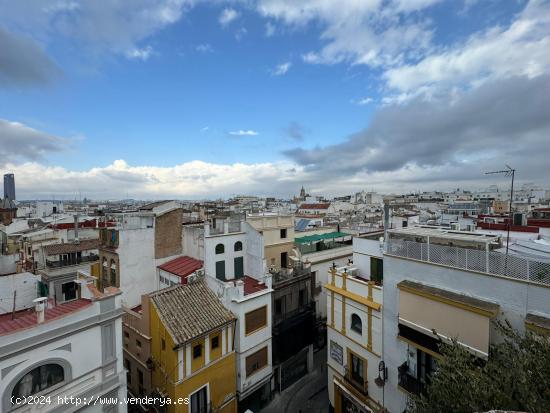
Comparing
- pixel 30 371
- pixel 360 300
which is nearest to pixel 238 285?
pixel 360 300

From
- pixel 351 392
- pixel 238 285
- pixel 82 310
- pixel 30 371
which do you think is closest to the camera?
pixel 30 371

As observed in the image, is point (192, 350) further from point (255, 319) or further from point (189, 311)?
point (255, 319)

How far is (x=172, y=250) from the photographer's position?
25062mm

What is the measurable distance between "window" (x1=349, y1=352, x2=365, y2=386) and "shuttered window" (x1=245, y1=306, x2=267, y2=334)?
19.6 ft

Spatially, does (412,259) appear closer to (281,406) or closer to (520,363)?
(520,363)

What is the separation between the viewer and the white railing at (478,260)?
973cm

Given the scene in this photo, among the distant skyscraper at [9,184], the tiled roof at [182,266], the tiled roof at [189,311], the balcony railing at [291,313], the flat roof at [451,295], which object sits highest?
the distant skyscraper at [9,184]

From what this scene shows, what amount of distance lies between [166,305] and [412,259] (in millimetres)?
13297

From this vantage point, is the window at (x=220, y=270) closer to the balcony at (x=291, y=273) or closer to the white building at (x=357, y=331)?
the balcony at (x=291, y=273)

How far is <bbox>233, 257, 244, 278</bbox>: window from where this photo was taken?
23.7 m

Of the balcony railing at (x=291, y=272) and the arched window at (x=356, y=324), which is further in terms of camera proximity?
the balcony railing at (x=291, y=272)

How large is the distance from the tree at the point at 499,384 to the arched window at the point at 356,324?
778 cm

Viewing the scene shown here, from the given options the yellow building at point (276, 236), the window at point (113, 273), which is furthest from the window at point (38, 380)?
the yellow building at point (276, 236)

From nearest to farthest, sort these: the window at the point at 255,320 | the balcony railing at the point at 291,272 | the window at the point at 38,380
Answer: the window at the point at 38,380 < the window at the point at 255,320 < the balcony railing at the point at 291,272
